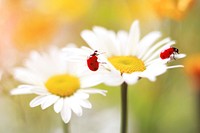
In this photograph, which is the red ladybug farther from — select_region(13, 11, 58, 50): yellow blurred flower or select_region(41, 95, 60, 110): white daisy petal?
select_region(13, 11, 58, 50): yellow blurred flower

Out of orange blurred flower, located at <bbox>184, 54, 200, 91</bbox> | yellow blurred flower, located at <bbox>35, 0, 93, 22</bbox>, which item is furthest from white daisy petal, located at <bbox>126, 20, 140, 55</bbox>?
yellow blurred flower, located at <bbox>35, 0, 93, 22</bbox>

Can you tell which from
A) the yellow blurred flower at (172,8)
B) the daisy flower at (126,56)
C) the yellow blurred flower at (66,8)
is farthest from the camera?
the yellow blurred flower at (66,8)

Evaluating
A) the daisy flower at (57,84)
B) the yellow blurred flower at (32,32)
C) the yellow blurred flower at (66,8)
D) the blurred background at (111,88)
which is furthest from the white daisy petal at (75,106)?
the yellow blurred flower at (66,8)

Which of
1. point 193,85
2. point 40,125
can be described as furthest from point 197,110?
point 40,125

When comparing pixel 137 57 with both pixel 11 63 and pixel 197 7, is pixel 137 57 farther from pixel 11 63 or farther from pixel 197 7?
pixel 197 7

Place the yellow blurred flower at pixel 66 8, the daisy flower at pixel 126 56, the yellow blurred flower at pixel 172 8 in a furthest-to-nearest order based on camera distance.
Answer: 1. the yellow blurred flower at pixel 66 8
2. the yellow blurred flower at pixel 172 8
3. the daisy flower at pixel 126 56

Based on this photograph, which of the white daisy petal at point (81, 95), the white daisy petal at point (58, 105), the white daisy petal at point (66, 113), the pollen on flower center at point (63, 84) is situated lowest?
the white daisy petal at point (66, 113)

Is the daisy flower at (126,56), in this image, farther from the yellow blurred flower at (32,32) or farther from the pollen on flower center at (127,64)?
the yellow blurred flower at (32,32)
